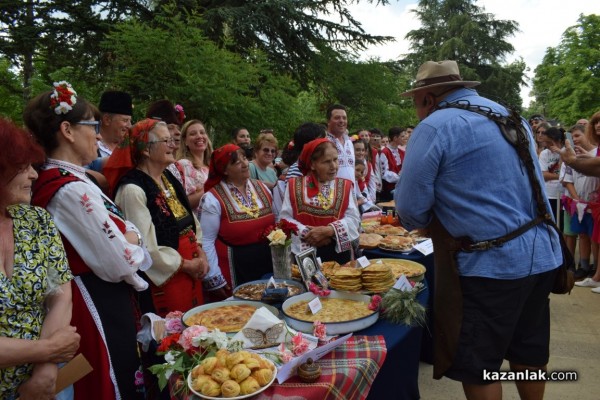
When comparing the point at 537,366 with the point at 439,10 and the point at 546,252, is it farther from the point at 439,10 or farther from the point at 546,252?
the point at 439,10

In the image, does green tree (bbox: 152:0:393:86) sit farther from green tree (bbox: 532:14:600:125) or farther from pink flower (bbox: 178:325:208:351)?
green tree (bbox: 532:14:600:125)

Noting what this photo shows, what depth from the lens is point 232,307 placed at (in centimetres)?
230

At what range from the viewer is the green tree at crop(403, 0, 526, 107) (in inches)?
1293

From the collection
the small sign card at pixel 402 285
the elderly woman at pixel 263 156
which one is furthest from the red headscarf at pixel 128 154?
the elderly woman at pixel 263 156

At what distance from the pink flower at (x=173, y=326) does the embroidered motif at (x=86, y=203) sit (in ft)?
Result: 2.20

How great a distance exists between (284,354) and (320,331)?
0.23 m

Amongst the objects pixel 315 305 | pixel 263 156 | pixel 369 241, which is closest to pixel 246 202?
pixel 369 241

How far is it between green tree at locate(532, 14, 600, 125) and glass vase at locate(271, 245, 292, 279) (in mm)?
26358

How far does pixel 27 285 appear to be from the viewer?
5.20 ft

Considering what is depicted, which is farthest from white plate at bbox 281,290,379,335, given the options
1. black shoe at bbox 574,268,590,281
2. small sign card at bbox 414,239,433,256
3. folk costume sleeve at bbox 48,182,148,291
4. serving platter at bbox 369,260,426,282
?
black shoe at bbox 574,268,590,281

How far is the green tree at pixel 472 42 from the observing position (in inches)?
1293

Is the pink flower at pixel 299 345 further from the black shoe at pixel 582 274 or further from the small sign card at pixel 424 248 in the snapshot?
the black shoe at pixel 582 274

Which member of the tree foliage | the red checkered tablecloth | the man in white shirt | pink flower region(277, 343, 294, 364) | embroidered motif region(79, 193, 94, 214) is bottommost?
the red checkered tablecloth

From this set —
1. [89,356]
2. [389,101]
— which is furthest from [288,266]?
[389,101]
